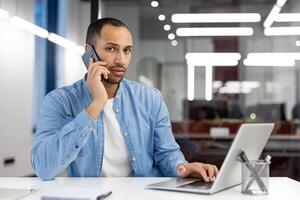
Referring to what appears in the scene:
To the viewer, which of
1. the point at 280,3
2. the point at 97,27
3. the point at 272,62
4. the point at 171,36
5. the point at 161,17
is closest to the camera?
the point at 97,27

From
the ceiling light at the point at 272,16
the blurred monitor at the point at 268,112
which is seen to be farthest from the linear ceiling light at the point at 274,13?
the blurred monitor at the point at 268,112

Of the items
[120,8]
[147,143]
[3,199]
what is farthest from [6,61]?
[3,199]

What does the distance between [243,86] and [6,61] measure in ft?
9.73

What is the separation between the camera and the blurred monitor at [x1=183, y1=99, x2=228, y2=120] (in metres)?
5.45

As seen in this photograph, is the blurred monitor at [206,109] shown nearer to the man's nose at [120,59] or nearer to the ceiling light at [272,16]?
the ceiling light at [272,16]

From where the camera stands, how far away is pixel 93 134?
189 centimetres

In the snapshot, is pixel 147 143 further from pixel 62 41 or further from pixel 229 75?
pixel 62 41

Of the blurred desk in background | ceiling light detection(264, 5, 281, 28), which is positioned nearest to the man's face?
the blurred desk in background

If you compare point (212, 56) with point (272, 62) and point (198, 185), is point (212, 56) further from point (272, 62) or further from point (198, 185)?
point (198, 185)

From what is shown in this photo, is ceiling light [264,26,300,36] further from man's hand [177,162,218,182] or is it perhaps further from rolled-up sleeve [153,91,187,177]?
man's hand [177,162,218,182]

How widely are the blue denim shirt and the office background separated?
2.83 meters

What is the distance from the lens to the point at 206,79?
17.5ft

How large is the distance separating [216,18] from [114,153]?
3756 millimetres

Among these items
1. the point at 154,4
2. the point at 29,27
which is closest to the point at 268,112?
the point at 154,4
